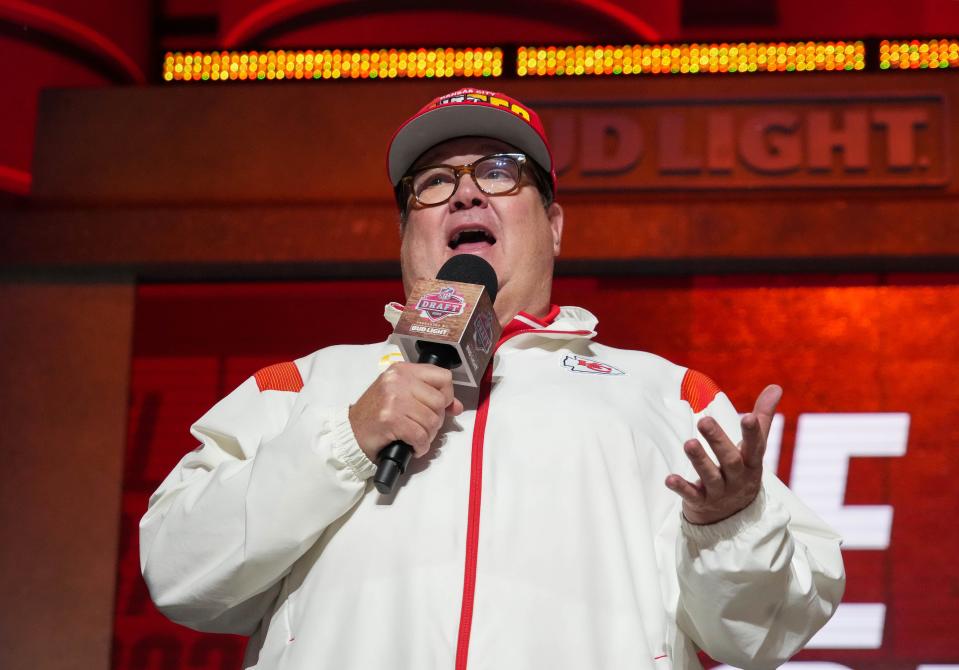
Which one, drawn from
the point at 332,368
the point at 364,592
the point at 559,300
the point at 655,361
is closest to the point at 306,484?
the point at 364,592

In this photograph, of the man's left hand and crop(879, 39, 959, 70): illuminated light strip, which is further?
crop(879, 39, 959, 70): illuminated light strip

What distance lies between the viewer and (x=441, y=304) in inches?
63.1

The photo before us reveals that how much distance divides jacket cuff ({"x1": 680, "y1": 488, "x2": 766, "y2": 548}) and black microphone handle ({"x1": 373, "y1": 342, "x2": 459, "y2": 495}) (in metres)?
0.40

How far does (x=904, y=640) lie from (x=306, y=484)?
7.42 feet

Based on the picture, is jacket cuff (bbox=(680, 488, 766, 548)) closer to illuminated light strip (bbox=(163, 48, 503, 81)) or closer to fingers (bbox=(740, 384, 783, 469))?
fingers (bbox=(740, 384, 783, 469))

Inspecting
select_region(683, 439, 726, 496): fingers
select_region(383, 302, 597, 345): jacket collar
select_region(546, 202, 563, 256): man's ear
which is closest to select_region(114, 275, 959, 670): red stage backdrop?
select_region(546, 202, 563, 256): man's ear

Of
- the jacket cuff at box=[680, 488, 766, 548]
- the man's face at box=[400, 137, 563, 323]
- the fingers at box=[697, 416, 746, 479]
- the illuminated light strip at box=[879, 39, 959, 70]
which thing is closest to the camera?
the fingers at box=[697, 416, 746, 479]

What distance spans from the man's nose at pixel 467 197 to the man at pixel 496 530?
0.29 meters

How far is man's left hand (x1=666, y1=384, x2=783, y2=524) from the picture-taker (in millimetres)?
1390

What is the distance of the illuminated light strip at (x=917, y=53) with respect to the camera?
3.39 metres

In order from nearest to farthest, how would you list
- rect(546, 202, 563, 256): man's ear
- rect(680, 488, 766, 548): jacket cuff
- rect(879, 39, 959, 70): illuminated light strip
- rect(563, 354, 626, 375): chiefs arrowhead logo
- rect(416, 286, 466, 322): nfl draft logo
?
1. rect(680, 488, 766, 548): jacket cuff
2. rect(416, 286, 466, 322): nfl draft logo
3. rect(563, 354, 626, 375): chiefs arrowhead logo
4. rect(546, 202, 563, 256): man's ear
5. rect(879, 39, 959, 70): illuminated light strip

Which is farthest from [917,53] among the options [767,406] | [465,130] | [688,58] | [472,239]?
[767,406]

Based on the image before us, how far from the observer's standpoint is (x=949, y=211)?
10.8 ft

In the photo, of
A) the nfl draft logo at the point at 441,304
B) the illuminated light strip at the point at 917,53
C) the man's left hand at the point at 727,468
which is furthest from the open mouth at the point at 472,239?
the illuminated light strip at the point at 917,53
